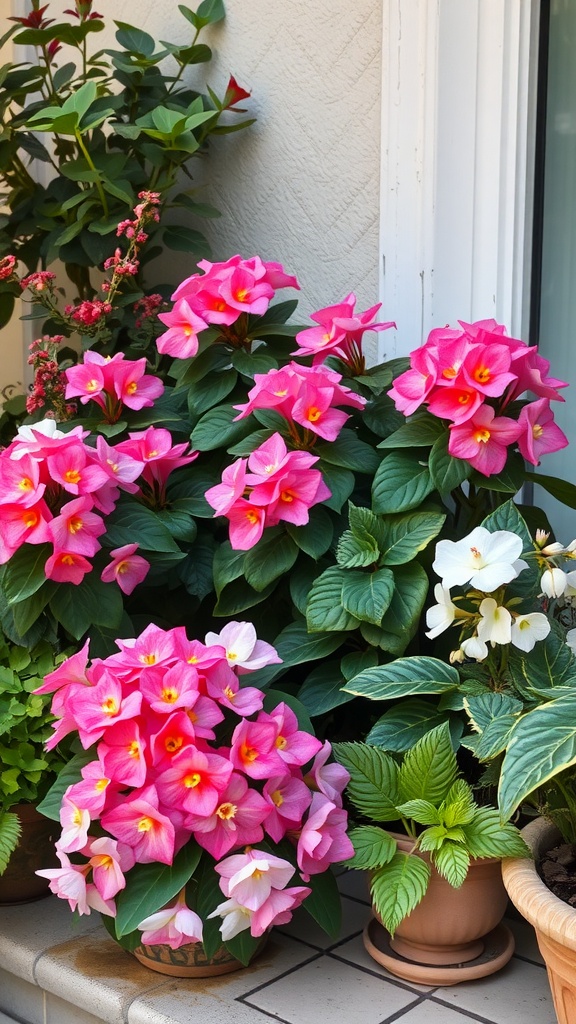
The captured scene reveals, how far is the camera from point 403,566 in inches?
59.2

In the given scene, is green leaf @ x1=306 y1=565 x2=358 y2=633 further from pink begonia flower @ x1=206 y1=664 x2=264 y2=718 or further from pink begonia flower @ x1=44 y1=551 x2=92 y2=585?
pink begonia flower @ x1=44 y1=551 x2=92 y2=585

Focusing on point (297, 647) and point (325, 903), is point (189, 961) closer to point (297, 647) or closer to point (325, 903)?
point (325, 903)

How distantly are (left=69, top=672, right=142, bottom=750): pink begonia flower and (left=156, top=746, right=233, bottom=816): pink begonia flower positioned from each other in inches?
3.3

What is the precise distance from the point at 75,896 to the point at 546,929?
575 millimetres

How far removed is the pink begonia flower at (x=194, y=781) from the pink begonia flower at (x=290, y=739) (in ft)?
0.30

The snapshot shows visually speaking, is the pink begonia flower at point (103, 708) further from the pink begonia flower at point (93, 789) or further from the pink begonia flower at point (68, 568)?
the pink begonia flower at point (68, 568)

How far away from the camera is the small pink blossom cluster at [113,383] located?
1674 mm

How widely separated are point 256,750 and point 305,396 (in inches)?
20.5

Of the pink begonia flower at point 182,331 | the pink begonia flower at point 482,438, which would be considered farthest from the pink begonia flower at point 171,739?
the pink begonia flower at point 182,331

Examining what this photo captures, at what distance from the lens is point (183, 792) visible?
126 centimetres

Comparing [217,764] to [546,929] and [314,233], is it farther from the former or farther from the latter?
[314,233]

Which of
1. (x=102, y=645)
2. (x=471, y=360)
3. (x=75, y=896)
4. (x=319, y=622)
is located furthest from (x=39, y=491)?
(x=471, y=360)

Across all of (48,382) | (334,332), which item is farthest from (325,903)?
(48,382)

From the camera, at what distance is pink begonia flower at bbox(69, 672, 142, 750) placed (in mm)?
1260
